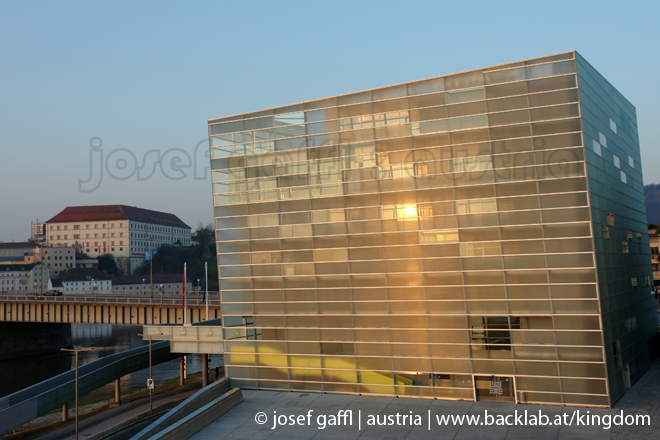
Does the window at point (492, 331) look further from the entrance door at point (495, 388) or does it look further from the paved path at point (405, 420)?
the paved path at point (405, 420)

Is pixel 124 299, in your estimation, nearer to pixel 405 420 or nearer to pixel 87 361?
pixel 87 361

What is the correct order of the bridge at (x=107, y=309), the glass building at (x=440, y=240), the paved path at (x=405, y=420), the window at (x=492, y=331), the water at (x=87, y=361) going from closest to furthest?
the paved path at (x=405, y=420) < the glass building at (x=440, y=240) < the window at (x=492, y=331) < the water at (x=87, y=361) < the bridge at (x=107, y=309)

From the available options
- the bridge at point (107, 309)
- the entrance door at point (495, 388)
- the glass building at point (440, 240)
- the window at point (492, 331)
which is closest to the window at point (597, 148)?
the glass building at point (440, 240)

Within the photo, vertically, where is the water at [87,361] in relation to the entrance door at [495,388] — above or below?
below

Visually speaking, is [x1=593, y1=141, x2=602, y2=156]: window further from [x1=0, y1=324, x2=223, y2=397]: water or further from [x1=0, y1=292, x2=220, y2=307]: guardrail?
[x1=0, y1=324, x2=223, y2=397]: water

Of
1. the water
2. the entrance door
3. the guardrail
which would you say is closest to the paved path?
the entrance door

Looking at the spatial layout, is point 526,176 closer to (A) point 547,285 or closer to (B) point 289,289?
(A) point 547,285

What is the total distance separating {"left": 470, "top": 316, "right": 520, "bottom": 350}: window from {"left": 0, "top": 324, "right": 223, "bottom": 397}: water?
140ft

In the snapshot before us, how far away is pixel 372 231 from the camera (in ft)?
117

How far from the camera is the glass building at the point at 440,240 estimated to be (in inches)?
1225

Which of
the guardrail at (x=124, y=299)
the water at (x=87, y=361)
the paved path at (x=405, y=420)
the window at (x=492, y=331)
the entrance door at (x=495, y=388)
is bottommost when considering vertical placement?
the water at (x=87, y=361)

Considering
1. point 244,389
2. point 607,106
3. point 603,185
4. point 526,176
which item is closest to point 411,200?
point 526,176

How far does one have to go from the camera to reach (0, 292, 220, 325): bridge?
2682 inches

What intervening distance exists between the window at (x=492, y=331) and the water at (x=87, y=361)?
4272cm
